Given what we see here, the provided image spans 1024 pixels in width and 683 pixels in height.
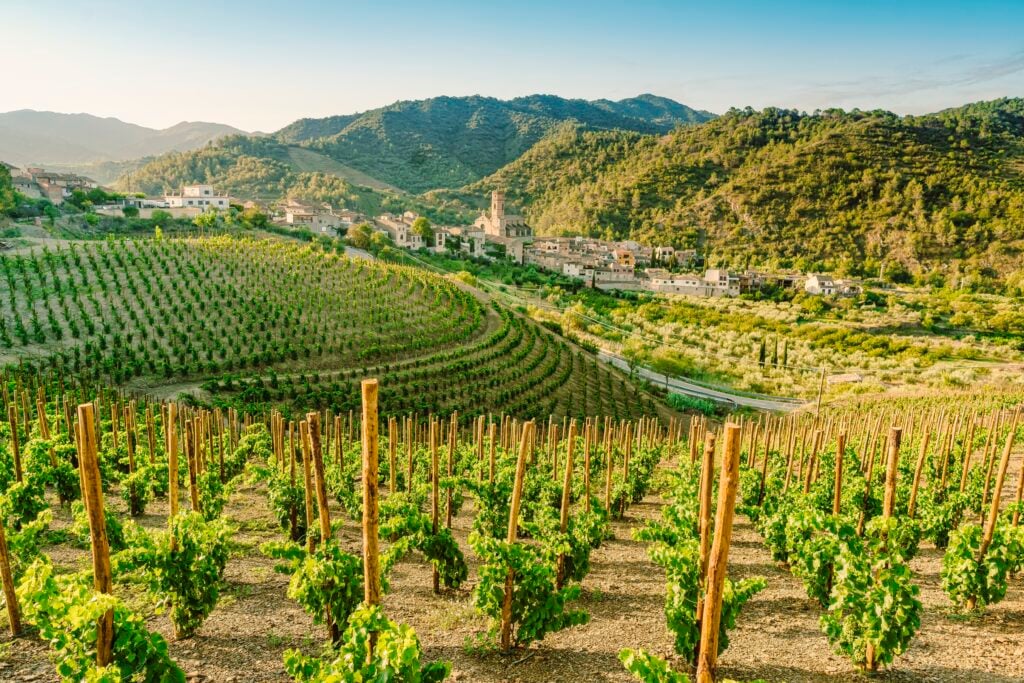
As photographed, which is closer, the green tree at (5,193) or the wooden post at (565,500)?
the wooden post at (565,500)

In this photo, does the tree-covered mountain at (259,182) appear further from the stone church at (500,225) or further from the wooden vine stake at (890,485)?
the wooden vine stake at (890,485)

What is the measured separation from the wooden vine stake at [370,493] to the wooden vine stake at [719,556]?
8.02 ft

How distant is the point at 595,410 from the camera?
3192cm

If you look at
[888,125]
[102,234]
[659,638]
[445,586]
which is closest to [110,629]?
[445,586]

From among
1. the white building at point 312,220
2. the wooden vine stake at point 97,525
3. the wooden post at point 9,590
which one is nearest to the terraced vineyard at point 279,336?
the wooden post at point 9,590

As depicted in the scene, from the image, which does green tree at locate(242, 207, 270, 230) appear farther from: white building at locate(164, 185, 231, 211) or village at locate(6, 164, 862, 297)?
white building at locate(164, 185, 231, 211)

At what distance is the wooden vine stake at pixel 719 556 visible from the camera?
3.85 meters

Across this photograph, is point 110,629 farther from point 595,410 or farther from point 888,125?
point 888,125

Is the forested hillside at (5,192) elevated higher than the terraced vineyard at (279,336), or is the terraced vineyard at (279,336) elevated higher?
the forested hillside at (5,192)

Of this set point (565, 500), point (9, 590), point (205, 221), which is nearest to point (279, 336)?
point (9, 590)

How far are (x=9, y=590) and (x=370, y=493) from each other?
502 cm

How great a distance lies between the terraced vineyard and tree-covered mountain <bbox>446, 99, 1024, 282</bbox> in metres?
64.9

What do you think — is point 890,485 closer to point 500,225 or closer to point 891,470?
point 891,470

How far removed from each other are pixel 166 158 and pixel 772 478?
6556 inches
